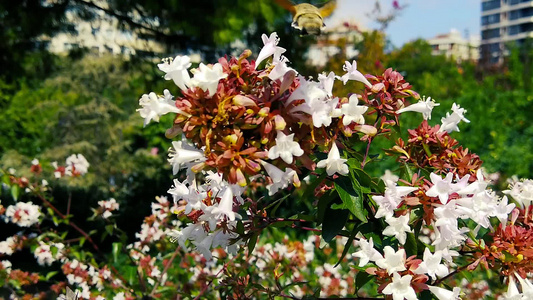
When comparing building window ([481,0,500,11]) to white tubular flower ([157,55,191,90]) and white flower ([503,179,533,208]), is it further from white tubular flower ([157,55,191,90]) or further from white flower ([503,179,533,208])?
white tubular flower ([157,55,191,90])

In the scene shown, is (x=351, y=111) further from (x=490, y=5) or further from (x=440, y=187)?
(x=490, y=5)

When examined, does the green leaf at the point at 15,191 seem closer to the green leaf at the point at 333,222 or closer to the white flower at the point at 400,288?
the green leaf at the point at 333,222

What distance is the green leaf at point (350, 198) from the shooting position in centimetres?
113

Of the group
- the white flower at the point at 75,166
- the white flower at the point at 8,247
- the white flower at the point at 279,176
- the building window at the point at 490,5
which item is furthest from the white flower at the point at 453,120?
the building window at the point at 490,5

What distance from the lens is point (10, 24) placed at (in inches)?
229

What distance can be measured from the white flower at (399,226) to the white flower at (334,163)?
151mm

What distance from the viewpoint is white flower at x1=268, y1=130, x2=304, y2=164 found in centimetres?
100

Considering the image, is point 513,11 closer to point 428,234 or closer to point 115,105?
point 115,105

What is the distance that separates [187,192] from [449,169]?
2.24 feet

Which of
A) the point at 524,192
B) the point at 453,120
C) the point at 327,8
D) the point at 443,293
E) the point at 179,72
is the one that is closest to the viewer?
the point at 179,72

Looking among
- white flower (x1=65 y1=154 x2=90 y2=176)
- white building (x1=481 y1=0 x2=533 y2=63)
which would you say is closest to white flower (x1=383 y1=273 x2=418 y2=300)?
white flower (x1=65 y1=154 x2=90 y2=176)

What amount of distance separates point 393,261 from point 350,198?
0.16m

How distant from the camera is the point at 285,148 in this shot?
102 centimetres

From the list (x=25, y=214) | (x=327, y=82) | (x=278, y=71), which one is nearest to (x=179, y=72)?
(x=278, y=71)
